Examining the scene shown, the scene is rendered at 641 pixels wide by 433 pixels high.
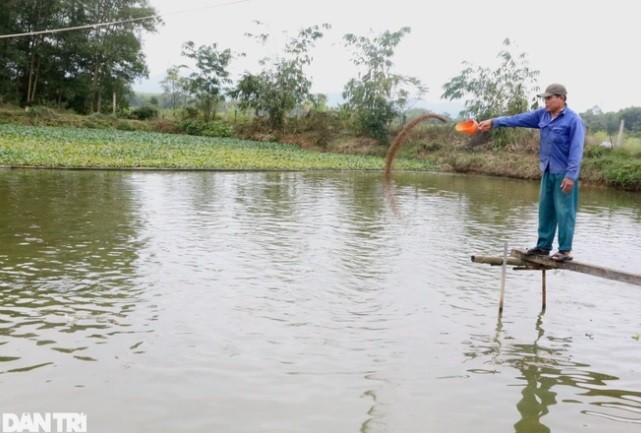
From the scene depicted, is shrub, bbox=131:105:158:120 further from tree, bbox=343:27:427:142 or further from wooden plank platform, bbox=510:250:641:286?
wooden plank platform, bbox=510:250:641:286

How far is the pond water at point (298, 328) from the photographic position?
374cm

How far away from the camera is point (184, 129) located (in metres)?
39.4

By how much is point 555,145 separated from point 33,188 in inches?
427

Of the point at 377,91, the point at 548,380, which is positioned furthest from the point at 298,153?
the point at 548,380

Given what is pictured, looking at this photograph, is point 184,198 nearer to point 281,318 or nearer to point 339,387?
point 281,318

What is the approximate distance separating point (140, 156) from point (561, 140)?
1796 centimetres

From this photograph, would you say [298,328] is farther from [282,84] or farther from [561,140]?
[282,84]

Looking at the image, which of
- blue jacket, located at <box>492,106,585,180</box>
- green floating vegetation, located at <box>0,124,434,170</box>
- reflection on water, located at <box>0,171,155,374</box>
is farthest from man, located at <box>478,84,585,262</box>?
green floating vegetation, located at <box>0,124,434,170</box>

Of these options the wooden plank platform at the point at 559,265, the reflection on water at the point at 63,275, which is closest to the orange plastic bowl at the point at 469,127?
the wooden plank platform at the point at 559,265

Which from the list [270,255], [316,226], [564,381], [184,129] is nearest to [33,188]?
[316,226]

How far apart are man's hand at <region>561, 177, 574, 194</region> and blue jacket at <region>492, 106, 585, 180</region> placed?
3cm

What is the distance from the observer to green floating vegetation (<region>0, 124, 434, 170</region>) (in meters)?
17.8

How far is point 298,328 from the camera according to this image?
5164 mm

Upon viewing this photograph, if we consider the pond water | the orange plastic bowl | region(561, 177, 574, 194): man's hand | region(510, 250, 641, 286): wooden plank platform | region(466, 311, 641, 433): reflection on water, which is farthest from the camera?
the orange plastic bowl
